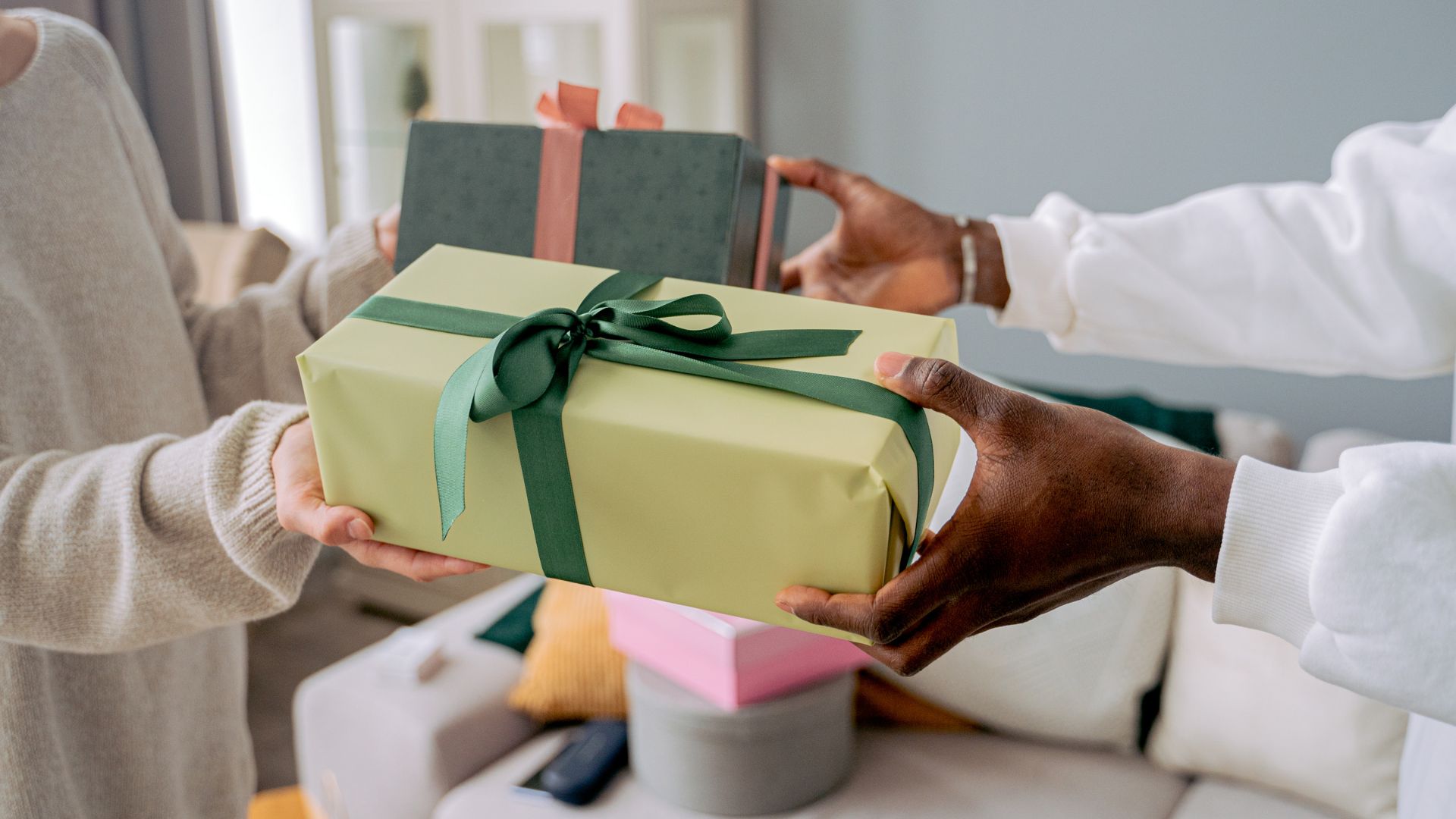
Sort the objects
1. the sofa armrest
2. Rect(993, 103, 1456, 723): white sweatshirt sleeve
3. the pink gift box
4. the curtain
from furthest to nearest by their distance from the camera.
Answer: the curtain < the sofa armrest < the pink gift box < Rect(993, 103, 1456, 723): white sweatshirt sleeve

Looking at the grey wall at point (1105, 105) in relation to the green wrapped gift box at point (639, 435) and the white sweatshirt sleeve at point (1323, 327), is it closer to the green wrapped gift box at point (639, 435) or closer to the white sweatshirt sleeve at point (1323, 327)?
the white sweatshirt sleeve at point (1323, 327)

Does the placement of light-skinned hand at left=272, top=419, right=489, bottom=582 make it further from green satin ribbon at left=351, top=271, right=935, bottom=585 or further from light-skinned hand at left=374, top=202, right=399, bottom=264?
light-skinned hand at left=374, top=202, right=399, bottom=264

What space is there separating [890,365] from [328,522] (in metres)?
0.36

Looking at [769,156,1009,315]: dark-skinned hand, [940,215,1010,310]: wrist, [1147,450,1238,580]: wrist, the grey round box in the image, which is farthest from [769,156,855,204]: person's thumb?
the grey round box

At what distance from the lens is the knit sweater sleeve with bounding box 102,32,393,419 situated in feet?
2.90

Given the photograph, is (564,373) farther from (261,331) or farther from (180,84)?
(180,84)

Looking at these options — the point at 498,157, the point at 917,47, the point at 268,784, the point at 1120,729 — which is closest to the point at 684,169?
the point at 498,157

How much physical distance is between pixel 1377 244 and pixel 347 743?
4.87 feet

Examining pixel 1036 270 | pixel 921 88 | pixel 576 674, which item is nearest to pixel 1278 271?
pixel 1036 270

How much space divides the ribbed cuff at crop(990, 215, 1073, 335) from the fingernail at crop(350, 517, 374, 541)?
0.66 meters

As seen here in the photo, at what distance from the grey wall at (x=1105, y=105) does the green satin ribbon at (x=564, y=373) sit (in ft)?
4.80

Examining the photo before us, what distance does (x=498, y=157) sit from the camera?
0.78m

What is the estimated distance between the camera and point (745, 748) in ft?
4.25

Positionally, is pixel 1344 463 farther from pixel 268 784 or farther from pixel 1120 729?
pixel 268 784
